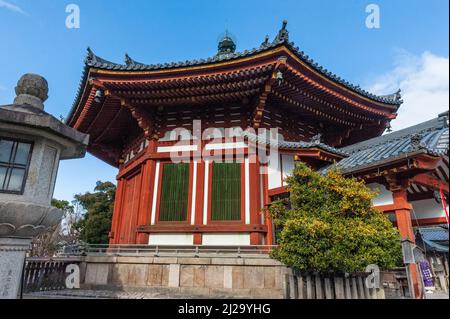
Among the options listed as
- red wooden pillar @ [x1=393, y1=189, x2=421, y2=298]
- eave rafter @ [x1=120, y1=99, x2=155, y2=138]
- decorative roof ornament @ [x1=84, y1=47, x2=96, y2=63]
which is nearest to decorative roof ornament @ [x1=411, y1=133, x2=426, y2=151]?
red wooden pillar @ [x1=393, y1=189, x2=421, y2=298]

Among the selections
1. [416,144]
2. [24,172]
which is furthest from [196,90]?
[416,144]

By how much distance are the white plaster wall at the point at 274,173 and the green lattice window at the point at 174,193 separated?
282 centimetres

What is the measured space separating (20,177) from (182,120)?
650 centimetres

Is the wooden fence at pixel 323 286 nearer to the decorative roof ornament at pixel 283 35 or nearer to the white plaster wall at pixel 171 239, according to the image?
the white plaster wall at pixel 171 239

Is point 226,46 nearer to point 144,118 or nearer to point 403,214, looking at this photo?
point 144,118

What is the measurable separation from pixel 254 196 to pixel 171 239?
3050 mm

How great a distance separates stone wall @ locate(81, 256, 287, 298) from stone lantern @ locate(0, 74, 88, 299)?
3886 mm

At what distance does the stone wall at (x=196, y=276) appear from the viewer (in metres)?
7.07

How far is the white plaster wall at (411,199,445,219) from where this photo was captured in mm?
7790

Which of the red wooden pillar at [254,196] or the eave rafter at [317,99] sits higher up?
the eave rafter at [317,99]

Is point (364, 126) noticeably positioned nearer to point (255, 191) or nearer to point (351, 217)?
point (255, 191)

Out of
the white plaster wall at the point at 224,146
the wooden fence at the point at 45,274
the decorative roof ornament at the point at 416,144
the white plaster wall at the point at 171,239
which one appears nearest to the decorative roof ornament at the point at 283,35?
the white plaster wall at the point at 224,146

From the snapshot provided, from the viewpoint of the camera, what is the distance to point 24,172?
4293mm

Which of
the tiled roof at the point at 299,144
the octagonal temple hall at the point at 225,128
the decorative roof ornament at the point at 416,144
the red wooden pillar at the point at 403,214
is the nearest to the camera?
the decorative roof ornament at the point at 416,144
